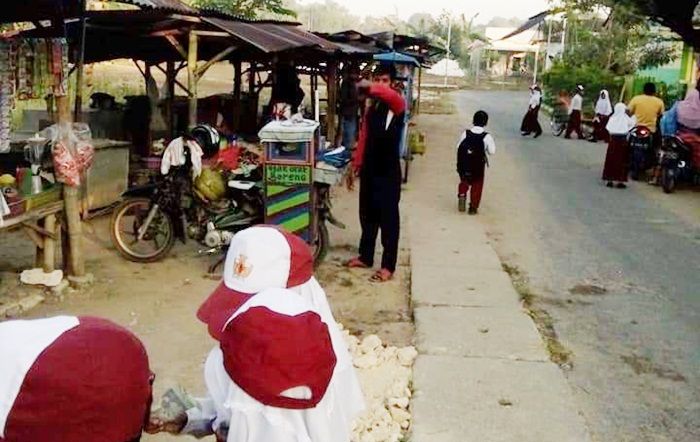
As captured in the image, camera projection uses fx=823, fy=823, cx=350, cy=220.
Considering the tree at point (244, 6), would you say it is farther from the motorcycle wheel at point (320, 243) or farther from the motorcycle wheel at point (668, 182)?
the motorcycle wheel at point (320, 243)

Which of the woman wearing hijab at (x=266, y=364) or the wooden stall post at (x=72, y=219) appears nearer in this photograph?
the woman wearing hijab at (x=266, y=364)

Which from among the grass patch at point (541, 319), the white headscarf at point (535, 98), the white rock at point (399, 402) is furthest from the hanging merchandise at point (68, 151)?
the white headscarf at point (535, 98)

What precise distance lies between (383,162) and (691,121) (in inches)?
313

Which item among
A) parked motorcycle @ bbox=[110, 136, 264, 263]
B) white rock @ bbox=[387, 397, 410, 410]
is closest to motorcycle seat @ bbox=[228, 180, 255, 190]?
parked motorcycle @ bbox=[110, 136, 264, 263]

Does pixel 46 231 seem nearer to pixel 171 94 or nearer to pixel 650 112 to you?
pixel 171 94

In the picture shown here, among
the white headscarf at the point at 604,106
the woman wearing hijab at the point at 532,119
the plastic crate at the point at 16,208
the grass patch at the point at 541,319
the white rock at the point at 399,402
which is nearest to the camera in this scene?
the white rock at the point at 399,402

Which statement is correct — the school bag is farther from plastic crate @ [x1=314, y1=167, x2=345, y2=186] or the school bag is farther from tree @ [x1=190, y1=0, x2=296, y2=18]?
tree @ [x1=190, y1=0, x2=296, y2=18]

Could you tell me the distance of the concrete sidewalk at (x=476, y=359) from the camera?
13.8 ft

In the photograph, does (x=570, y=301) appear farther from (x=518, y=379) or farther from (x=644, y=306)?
(x=518, y=379)

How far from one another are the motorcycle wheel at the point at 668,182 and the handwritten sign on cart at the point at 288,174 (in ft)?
25.8

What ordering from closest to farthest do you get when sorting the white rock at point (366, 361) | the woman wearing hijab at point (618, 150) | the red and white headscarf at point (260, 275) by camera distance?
the red and white headscarf at point (260, 275) < the white rock at point (366, 361) < the woman wearing hijab at point (618, 150)

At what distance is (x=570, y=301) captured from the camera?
6.83m

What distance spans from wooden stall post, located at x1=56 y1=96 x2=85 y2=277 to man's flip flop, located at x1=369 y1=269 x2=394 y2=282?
242 centimetres

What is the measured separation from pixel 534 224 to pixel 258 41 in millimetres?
4074
